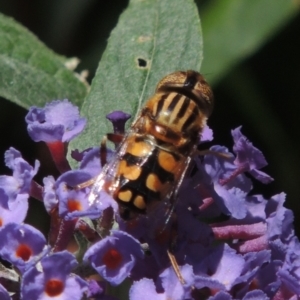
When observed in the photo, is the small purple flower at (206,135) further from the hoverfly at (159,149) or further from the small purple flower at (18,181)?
the small purple flower at (18,181)

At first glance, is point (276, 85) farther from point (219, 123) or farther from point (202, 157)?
point (202, 157)

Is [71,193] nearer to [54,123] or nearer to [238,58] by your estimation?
[54,123]

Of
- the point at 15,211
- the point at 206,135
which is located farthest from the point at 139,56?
the point at 15,211

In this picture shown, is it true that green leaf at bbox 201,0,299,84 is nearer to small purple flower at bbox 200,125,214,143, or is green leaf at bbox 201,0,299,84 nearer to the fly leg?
small purple flower at bbox 200,125,214,143

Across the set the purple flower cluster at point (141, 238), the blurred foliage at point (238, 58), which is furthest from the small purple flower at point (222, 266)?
the blurred foliage at point (238, 58)

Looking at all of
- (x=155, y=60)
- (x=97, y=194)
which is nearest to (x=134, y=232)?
(x=97, y=194)

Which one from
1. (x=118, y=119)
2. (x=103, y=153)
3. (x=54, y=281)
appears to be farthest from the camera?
(x=118, y=119)
